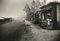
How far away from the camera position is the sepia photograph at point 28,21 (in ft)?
6.55

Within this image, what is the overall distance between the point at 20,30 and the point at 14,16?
0.26 meters

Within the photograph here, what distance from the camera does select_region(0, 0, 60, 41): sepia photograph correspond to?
1996mm

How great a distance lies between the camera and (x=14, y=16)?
2.06 metres

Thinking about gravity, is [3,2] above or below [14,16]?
above

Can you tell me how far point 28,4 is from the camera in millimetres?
2135

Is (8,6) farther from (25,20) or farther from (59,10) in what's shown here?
(59,10)

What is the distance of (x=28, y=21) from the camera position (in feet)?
6.87

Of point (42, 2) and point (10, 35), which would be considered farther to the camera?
point (42, 2)

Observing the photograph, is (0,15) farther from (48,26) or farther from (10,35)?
(48,26)

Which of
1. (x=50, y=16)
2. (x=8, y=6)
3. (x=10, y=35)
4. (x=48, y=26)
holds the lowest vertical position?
(x=10, y=35)

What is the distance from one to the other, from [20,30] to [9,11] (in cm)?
37

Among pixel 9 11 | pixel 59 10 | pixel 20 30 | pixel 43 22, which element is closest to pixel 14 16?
pixel 9 11

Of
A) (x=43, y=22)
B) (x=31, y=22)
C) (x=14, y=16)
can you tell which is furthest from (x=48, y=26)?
(x=14, y=16)

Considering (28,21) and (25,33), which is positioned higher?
(28,21)
